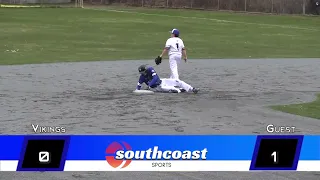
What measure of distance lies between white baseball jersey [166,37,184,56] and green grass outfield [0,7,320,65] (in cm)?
1350

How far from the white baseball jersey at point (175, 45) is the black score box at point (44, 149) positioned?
13.1 meters

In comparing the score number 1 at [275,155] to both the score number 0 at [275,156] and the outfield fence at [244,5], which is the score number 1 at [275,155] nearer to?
the score number 0 at [275,156]

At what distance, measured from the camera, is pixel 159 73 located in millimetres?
29578

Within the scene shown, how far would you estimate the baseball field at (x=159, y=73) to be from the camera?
15594 mm

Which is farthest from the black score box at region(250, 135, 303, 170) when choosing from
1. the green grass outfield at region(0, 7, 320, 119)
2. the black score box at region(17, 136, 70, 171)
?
the green grass outfield at region(0, 7, 320, 119)

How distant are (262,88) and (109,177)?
13.9 m

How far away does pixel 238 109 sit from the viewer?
61.0 feet

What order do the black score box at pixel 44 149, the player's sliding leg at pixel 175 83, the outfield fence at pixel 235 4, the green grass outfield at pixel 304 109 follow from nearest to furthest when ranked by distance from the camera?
the black score box at pixel 44 149 < the green grass outfield at pixel 304 109 < the player's sliding leg at pixel 175 83 < the outfield fence at pixel 235 4

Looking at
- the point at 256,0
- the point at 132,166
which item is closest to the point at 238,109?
the point at 132,166

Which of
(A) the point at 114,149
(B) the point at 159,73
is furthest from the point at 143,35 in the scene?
(A) the point at 114,149

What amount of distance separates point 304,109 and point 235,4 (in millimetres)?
63219

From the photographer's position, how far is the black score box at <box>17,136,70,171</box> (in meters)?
9.20

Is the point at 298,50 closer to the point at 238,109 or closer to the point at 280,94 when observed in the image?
the point at 280,94
